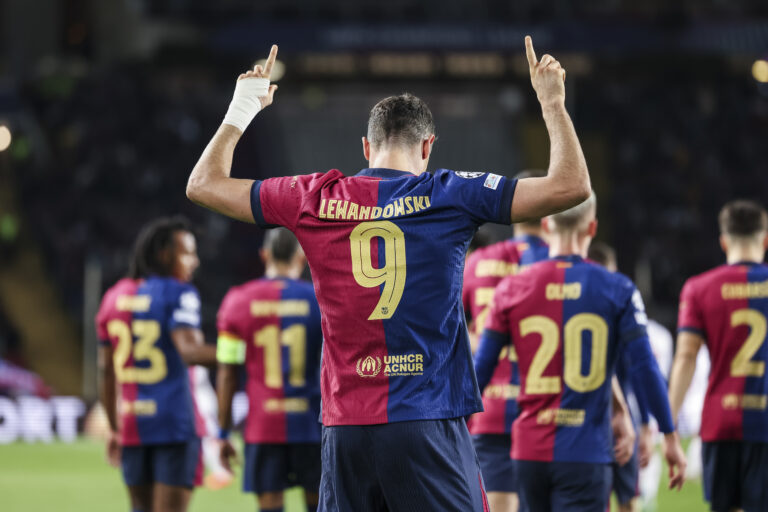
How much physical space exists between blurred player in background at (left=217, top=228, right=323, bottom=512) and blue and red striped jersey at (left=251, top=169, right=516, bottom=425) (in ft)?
10.9

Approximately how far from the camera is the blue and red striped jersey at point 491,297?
6.11 m

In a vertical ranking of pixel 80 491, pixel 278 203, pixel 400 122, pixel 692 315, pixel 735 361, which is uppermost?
pixel 400 122

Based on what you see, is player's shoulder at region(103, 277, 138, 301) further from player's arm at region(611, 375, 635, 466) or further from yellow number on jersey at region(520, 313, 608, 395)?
player's arm at region(611, 375, 635, 466)

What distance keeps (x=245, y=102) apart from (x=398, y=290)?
87cm

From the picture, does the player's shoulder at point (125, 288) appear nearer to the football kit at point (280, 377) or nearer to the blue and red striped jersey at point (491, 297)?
the football kit at point (280, 377)

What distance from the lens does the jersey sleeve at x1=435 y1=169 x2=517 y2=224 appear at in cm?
341

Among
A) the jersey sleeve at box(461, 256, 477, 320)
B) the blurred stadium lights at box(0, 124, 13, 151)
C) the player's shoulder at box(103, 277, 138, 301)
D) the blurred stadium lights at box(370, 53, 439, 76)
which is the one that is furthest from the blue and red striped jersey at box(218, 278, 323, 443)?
the blurred stadium lights at box(370, 53, 439, 76)

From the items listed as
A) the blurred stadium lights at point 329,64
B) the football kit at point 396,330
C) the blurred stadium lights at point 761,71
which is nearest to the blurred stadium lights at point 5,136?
the blurred stadium lights at point 329,64

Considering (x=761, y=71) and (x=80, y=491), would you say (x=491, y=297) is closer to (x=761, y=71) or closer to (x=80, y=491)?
(x=80, y=491)

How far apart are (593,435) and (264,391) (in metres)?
2.60

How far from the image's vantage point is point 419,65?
96.5 ft

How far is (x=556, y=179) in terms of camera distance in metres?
3.35

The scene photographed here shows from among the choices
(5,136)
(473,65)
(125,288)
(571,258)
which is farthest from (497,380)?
(473,65)

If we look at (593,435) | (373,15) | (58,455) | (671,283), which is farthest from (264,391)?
(373,15)
